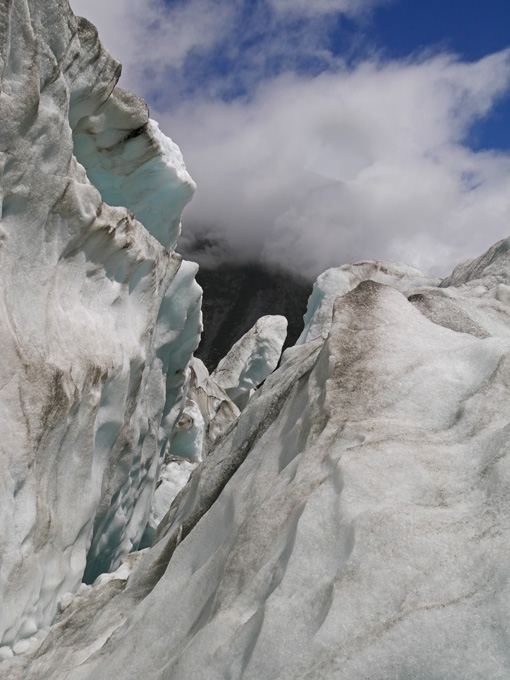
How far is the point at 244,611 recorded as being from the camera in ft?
7.00

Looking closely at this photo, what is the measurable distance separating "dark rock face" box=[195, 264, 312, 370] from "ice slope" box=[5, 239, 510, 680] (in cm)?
2967

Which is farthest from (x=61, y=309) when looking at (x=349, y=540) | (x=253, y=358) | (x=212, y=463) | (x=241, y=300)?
(x=241, y=300)

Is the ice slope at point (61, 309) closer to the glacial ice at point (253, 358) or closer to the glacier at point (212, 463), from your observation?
the glacier at point (212, 463)

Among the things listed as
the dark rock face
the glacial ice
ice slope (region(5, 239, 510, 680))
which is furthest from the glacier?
the dark rock face

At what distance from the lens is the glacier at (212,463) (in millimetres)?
1815

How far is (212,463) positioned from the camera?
4.20 meters

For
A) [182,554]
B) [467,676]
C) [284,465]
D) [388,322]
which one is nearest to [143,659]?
[182,554]

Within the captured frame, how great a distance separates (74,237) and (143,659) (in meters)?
2.92

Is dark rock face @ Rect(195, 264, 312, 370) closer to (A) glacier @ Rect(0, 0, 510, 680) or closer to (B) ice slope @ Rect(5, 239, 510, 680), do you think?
(A) glacier @ Rect(0, 0, 510, 680)

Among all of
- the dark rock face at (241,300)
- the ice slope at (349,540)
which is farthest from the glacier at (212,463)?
the dark rock face at (241,300)

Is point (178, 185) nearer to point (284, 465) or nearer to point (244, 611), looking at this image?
point (284, 465)

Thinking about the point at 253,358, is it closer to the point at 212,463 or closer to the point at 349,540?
the point at 212,463

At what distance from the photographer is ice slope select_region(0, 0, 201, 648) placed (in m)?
3.50

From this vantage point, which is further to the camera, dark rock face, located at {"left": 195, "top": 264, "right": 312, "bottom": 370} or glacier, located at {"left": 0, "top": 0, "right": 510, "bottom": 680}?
dark rock face, located at {"left": 195, "top": 264, "right": 312, "bottom": 370}
